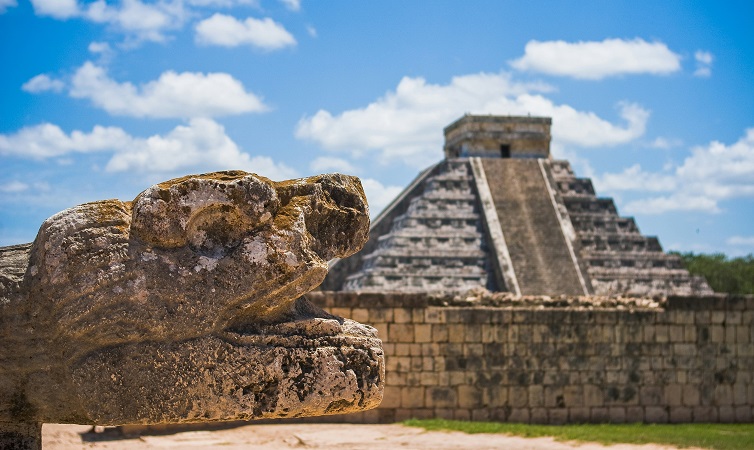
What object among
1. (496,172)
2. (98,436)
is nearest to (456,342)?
(98,436)

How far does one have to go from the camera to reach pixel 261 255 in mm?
4305

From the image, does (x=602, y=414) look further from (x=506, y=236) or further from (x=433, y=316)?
(x=506, y=236)

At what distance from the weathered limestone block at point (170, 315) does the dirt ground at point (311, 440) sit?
8.33 meters

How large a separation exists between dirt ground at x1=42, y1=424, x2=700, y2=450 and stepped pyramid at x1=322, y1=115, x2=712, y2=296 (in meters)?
12.5

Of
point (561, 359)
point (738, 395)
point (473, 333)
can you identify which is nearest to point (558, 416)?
point (561, 359)

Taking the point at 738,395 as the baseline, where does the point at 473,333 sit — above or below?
above

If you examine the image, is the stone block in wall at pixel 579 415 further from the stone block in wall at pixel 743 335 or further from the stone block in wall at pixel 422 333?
the stone block in wall at pixel 743 335

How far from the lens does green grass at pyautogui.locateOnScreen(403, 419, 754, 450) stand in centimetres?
1427

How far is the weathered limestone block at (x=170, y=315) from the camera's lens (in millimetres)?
4207

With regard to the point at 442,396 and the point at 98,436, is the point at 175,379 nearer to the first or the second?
the point at 98,436

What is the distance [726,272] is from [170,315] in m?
53.4

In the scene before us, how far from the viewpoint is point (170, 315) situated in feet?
13.9

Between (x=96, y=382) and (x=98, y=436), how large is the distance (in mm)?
10170

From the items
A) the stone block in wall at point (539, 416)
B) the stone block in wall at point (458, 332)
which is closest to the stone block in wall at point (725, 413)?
the stone block in wall at point (539, 416)
